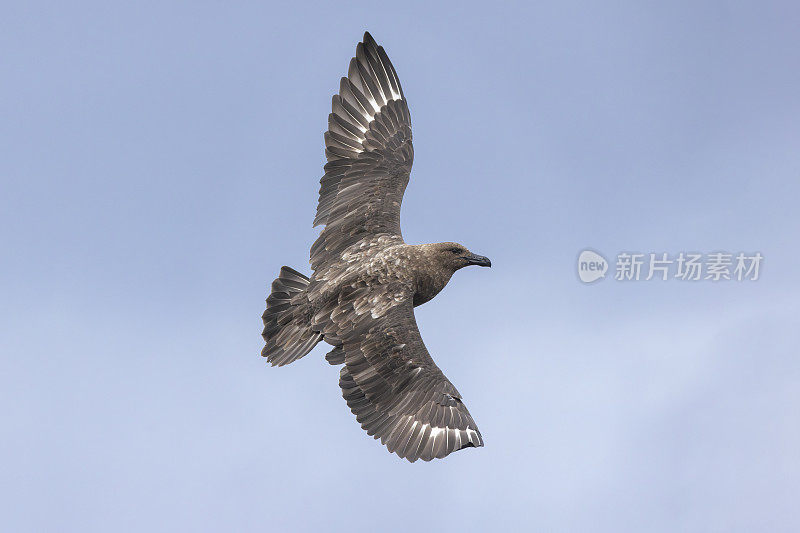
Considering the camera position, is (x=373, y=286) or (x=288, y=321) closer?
(x=373, y=286)

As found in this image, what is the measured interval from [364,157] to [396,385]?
386 cm

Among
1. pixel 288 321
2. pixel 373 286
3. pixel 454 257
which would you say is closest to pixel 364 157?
pixel 454 257

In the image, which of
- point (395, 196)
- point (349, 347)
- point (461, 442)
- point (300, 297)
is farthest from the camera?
point (395, 196)

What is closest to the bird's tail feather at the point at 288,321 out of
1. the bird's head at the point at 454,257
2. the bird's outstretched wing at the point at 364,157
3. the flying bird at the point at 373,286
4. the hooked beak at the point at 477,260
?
the flying bird at the point at 373,286

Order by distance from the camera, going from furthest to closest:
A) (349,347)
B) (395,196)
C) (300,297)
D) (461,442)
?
(395,196)
(300,297)
(349,347)
(461,442)

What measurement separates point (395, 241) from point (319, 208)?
1.23 meters

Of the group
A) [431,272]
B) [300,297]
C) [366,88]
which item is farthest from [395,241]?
[366,88]

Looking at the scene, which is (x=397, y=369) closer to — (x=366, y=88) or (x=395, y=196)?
(x=395, y=196)

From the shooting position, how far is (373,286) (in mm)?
12430

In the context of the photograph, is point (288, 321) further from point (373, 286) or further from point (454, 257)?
point (454, 257)

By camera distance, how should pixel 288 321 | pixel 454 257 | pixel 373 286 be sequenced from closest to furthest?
pixel 373 286 < pixel 288 321 < pixel 454 257

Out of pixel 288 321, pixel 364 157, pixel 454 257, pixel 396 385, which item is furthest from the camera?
pixel 364 157

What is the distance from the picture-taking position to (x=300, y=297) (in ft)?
42.1

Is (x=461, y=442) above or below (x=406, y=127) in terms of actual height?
below
